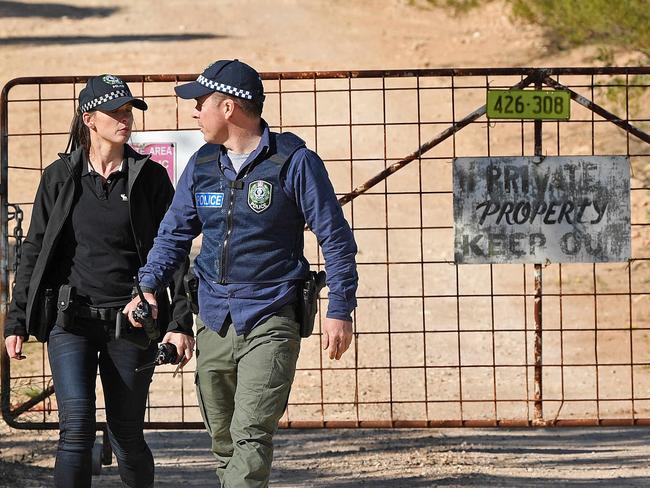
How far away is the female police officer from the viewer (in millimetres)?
5211

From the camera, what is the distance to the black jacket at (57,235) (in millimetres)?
5266

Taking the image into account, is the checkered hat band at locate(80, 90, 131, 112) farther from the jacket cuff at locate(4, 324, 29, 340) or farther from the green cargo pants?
the green cargo pants

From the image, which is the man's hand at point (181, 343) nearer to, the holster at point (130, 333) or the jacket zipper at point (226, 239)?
the holster at point (130, 333)

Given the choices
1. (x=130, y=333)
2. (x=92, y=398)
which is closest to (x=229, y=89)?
(x=130, y=333)

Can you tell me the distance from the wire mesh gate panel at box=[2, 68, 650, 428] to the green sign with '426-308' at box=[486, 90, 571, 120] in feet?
0.21

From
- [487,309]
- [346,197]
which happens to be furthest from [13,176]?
[346,197]

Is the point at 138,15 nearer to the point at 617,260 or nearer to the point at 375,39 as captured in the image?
the point at 375,39

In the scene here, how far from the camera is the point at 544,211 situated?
7.00 metres

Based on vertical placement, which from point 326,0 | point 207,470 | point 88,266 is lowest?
point 207,470

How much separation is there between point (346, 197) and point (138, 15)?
76.5ft

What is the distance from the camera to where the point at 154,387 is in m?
9.34

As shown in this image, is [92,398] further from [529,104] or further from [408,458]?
[529,104]

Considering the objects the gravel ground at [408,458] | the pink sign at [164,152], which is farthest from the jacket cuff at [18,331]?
the pink sign at [164,152]

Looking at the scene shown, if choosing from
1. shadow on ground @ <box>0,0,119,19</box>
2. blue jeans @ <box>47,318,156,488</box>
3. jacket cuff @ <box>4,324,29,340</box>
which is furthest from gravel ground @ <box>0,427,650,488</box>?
shadow on ground @ <box>0,0,119,19</box>
